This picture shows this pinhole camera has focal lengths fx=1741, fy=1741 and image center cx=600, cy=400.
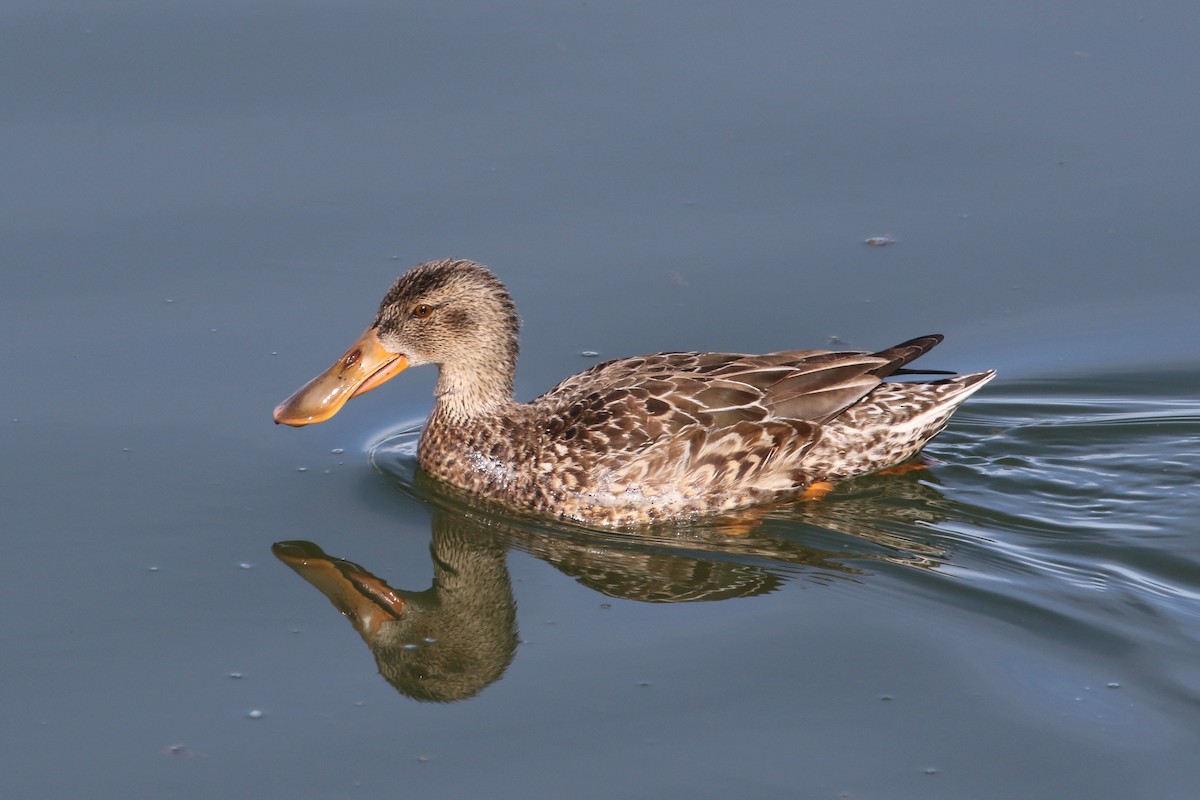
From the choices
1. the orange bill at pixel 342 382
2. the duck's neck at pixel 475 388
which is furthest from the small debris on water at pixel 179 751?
the duck's neck at pixel 475 388

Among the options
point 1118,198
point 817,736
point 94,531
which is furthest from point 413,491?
point 1118,198

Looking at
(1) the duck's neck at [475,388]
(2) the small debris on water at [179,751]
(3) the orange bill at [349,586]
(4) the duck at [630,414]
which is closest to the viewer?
(2) the small debris on water at [179,751]

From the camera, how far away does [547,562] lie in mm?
8953

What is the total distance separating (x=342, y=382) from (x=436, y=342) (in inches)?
22.1

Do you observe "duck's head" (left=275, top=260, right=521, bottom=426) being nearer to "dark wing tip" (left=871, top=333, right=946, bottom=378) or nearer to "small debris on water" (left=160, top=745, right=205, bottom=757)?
"dark wing tip" (left=871, top=333, right=946, bottom=378)

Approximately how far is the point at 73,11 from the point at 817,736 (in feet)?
29.2

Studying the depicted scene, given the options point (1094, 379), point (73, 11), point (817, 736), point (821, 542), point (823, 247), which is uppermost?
point (73, 11)

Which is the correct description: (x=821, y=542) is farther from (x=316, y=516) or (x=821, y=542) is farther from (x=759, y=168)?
(x=759, y=168)

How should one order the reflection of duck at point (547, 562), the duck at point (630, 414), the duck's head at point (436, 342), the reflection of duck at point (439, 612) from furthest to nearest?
1. the duck's head at point (436, 342)
2. the duck at point (630, 414)
3. the reflection of duck at point (547, 562)
4. the reflection of duck at point (439, 612)

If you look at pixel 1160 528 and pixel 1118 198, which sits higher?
pixel 1118 198

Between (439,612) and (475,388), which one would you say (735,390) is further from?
(439,612)

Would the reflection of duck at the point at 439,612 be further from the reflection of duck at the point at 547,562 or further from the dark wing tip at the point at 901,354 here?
the dark wing tip at the point at 901,354

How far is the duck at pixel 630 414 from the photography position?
30.5 ft

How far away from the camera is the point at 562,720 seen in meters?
7.43
